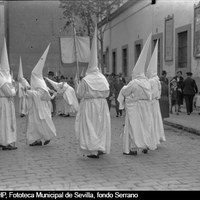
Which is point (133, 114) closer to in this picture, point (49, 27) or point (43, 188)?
point (43, 188)

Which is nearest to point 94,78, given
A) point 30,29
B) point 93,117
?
point 93,117

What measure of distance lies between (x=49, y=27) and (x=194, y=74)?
67.9 ft

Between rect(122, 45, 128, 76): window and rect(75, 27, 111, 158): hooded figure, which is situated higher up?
rect(122, 45, 128, 76): window

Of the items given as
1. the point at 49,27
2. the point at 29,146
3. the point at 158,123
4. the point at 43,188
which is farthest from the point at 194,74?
the point at 49,27

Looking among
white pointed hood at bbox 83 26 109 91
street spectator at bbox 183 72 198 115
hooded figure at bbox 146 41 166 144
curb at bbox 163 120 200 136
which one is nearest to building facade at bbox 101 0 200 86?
street spectator at bbox 183 72 198 115

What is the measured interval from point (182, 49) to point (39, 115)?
34.7 feet

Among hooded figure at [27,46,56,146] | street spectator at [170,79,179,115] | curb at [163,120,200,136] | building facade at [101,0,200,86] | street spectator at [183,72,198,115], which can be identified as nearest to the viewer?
hooded figure at [27,46,56,146]

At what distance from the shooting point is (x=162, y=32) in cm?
1995

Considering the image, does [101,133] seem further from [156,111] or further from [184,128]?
[184,128]

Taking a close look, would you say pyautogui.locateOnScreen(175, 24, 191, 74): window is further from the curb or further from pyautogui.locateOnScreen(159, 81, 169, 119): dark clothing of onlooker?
pyautogui.locateOnScreen(159, 81, 169, 119): dark clothing of onlooker

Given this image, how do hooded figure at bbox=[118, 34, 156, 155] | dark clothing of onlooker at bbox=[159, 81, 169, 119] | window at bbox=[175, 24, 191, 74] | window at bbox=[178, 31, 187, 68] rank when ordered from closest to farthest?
hooded figure at bbox=[118, 34, 156, 155], dark clothing of onlooker at bbox=[159, 81, 169, 119], window at bbox=[175, 24, 191, 74], window at bbox=[178, 31, 187, 68]

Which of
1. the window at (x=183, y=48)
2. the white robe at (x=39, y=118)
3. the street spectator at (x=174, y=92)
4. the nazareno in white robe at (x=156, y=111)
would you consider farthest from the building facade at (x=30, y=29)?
the nazareno in white robe at (x=156, y=111)

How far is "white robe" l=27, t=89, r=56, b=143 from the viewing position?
9.00 meters

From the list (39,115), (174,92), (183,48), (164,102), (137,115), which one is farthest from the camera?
(183,48)
